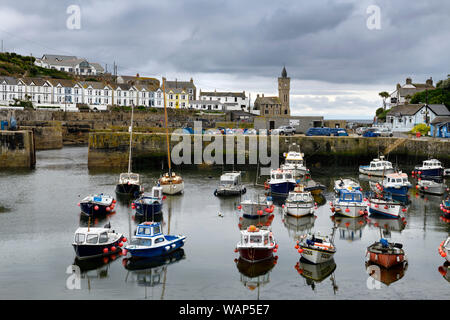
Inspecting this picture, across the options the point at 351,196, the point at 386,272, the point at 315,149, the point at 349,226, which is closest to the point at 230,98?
the point at 315,149

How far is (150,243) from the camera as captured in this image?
64.5 ft

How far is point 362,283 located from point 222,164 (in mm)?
33709

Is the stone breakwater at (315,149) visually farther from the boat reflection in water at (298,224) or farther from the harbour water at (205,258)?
the boat reflection in water at (298,224)

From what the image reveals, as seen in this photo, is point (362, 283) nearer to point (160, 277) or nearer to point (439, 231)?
point (160, 277)

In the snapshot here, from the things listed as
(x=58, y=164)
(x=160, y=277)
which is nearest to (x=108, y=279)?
(x=160, y=277)

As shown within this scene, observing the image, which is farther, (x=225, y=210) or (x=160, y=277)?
(x=225, y=210)

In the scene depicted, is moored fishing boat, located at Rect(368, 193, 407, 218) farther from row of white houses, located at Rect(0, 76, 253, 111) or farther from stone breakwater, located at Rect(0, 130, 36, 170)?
row of white houses, located at Rect(0, 76, 253, 111)

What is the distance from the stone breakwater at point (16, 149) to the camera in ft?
156

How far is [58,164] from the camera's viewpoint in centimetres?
5109

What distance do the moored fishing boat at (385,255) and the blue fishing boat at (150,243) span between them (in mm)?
7953

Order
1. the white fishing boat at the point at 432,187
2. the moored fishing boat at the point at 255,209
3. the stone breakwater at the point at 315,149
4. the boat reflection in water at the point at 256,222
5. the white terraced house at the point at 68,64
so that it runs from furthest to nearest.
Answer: the white terraced house at the point at 68,64 < the stone breakwater at the point at 315,149 < the white fishing boat at the point at 432,187 < the moored fishing boat at the point at 255,209 < the boat reflection in water at the point at 256,222

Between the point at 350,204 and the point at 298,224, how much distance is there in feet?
10.8

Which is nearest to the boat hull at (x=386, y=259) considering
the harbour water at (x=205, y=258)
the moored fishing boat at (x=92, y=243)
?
the harbour water at (x=205, y=258)
